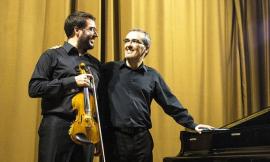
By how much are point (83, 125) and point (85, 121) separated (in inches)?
0.8

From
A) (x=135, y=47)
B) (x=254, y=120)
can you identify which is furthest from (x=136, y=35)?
(x=254, y=120)

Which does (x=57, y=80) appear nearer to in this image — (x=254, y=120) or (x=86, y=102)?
(x=86, y=102)

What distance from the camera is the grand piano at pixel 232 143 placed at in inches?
85.4

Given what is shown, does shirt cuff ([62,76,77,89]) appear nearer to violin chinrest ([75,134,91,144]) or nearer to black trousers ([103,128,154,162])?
violin chinrest ([75,134,91,144])

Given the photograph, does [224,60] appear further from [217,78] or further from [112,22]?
[112,22]

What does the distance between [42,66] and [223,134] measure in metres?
1.07

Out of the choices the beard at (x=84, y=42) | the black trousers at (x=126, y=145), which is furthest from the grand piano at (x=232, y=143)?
the beard at (x=84, y=42)

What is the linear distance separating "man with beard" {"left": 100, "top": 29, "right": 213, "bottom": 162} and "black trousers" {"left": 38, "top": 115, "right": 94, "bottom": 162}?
37 centimetres

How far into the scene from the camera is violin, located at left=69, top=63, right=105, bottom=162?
1.85 metres

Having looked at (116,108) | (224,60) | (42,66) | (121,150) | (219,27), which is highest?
(219,27)

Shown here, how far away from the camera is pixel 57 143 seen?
1943 millimetres

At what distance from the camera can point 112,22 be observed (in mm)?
3457

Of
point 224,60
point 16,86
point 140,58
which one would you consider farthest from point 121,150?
point 224,60

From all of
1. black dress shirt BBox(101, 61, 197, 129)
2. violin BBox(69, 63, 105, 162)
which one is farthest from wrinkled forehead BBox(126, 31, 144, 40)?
violin BBox(69, 63, 105, 162)
